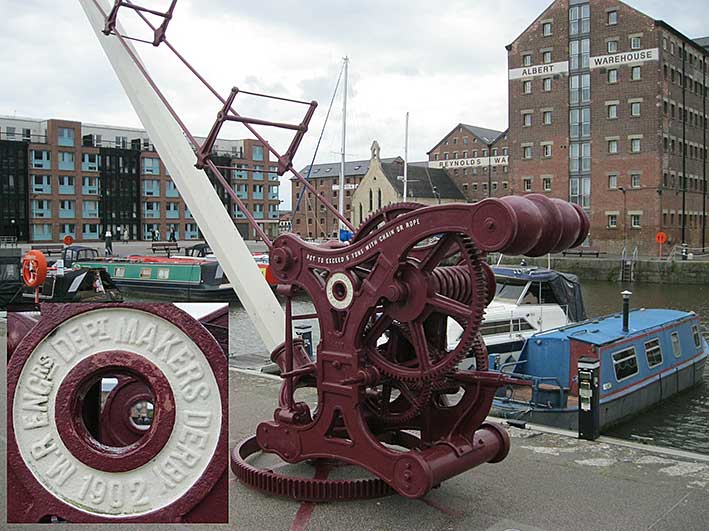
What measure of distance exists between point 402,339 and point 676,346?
11005 millimetres

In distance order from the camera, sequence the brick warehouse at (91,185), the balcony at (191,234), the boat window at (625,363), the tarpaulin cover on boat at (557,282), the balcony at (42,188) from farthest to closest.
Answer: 1. the balcony at (191,234)
2. the balcony at (42,188)
3. the brick warehouse at (91,185)
4. the tarpaulin cover on boat at (557,282)
5. the boat window at (625,363)

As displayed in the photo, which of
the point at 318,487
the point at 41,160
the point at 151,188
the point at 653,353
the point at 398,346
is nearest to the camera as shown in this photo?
the point at 318,487

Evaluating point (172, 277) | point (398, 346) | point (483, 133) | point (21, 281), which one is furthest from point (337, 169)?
point (398, 346)

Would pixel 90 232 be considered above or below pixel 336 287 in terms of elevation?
above

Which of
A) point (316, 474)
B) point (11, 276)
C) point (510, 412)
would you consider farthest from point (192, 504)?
point (11, 276)

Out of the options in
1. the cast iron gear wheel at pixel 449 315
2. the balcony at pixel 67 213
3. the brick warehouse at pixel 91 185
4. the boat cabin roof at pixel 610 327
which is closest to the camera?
the cast iron gear wheel at pixel 449 315

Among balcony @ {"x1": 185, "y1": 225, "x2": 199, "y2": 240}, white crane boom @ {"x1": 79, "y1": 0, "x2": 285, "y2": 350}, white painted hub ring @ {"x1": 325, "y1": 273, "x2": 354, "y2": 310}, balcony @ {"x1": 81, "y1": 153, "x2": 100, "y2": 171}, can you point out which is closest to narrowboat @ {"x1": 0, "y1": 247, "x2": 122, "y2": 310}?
white crane boom @ {"x1": 79, "y1": 0, "x2": 285, "y2": 350}

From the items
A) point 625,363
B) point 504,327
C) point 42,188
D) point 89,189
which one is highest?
point 89,189

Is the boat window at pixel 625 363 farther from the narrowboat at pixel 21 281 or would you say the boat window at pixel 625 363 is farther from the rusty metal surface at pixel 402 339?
the narrowboat at pixel 21 281

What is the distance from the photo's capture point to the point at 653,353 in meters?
14.8

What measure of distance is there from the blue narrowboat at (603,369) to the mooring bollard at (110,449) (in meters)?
9.20

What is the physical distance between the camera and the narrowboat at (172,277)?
115 ft

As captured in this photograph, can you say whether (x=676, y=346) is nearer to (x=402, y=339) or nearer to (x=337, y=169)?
(x=402, y=339)

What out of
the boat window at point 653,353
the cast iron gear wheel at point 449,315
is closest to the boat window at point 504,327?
the boat window at point 653,353
